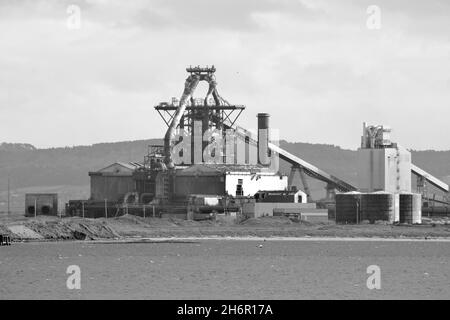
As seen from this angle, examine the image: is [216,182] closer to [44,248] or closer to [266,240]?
[266,240]

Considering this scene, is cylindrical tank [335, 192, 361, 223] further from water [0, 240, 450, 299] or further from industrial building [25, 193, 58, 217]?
industrial building [25, 193, 58, 217]

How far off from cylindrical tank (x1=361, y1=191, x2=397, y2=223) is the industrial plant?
108 millimetres

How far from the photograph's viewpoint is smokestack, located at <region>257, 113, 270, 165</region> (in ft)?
617

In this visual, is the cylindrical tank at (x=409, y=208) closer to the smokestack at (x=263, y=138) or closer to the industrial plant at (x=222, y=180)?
the industrial plant at (x=222, y=180)

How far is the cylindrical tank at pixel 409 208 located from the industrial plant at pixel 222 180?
0.11 m

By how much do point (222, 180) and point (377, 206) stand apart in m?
17.9

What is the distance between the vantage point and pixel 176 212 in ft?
580

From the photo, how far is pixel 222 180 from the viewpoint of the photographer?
591ft

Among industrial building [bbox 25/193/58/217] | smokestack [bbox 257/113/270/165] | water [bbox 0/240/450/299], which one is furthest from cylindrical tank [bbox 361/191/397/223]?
industrial building [bbox 25/193/58/217]

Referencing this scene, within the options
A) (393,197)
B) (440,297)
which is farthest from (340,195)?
(440,297)

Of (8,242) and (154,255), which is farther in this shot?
(8,242)
